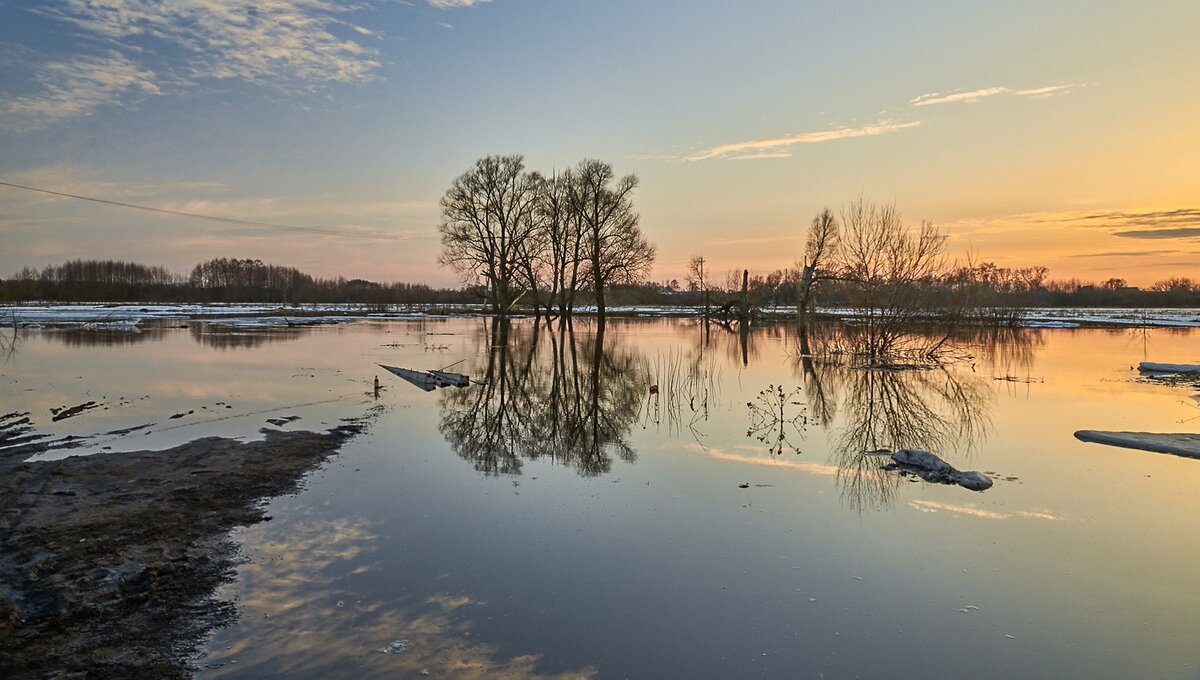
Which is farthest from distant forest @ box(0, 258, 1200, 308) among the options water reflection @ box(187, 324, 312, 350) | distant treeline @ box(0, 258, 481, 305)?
water reflection @ box(187, 324, 312, 350)

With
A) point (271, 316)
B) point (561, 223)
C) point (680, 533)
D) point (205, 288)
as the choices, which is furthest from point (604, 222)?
point (205, 288)

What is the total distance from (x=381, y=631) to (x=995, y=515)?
20.8 ft

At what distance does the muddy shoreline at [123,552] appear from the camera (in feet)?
13.9

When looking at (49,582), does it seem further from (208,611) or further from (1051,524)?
(1051,524)

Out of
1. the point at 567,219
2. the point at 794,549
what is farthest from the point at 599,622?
the point at 567,219

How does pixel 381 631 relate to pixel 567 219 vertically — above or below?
below

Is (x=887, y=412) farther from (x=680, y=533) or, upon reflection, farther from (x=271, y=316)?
(x=271, y=316)

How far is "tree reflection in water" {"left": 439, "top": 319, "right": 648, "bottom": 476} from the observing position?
33.0 ft

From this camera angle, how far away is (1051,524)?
698 cm

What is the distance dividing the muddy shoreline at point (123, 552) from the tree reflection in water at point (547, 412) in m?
2.71

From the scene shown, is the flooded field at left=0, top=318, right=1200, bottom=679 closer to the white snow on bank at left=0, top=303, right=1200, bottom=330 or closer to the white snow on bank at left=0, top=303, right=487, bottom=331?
the white snow on bank at left=0, top=303, right=487, bottom=331

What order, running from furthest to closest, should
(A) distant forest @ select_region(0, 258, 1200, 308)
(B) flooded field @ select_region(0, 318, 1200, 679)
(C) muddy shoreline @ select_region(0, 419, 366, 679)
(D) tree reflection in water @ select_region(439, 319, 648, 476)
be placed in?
(A) distant forest @ select_region(0, 258, 1200, 308), (D) tree reflection in water @ select_region(439, 319, 648, 476), (B) flooded field @ select_region(0, 318, 1200, 679), (C) muddy shoreline @ select_region(0, 419, 366, 679)

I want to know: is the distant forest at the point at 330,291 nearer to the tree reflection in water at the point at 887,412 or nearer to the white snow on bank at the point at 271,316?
the white snow on bank at the point at 271,316

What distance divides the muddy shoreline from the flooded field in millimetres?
117
